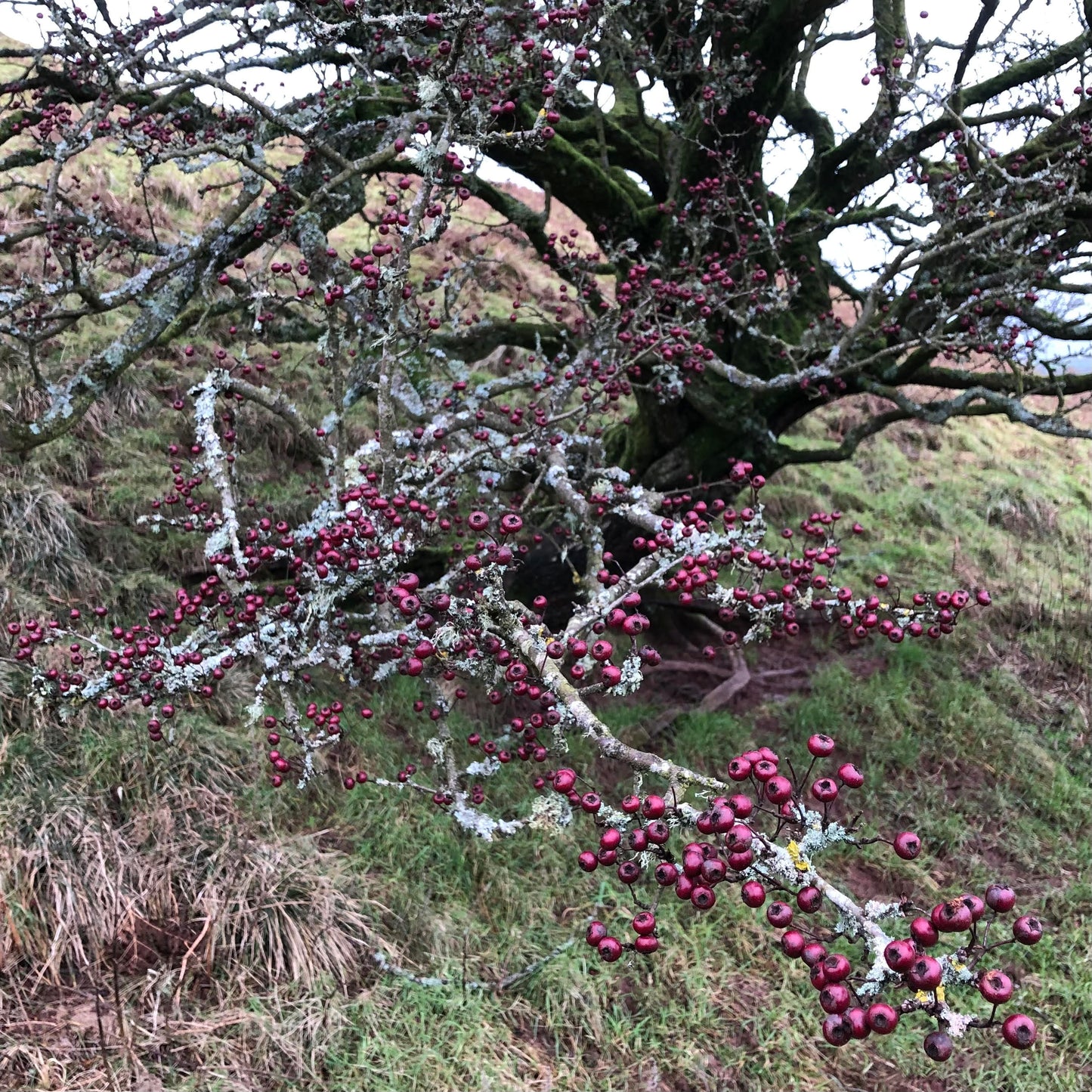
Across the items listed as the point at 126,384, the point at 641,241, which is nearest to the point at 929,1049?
the point at 641,241

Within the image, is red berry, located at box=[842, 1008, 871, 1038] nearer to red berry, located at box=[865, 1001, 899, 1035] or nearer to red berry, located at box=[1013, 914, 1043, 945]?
red berry, located at box=[865, 1001, 899, 1035]

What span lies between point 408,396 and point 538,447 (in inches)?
42.8

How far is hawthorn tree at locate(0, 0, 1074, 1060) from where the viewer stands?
1745 mm

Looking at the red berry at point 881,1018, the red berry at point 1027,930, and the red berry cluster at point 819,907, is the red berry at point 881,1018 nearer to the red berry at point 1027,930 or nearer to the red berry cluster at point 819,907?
the red berry cluster at point 819,907

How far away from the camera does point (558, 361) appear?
16.0 ft

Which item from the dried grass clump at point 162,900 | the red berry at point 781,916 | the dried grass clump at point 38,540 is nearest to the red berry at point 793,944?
the red berry at point 781,916

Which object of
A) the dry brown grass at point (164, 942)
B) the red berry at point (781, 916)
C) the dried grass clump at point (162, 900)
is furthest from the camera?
the dried grass clump at point (162, 900)

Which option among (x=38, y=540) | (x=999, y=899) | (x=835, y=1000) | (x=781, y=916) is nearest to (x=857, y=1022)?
(x=835, y=1000)

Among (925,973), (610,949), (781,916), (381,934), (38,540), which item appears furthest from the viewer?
(38,540)

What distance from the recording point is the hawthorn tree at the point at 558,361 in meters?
1.75

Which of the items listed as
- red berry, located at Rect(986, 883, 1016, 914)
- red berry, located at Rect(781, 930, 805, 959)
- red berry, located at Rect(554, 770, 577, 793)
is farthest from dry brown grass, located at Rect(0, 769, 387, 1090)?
red berry, located at Rect(986, 883, 1016, 914)

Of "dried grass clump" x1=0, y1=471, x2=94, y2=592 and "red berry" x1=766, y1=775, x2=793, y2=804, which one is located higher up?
"red berry" x1=766, y1=775, x2=793, y2=804

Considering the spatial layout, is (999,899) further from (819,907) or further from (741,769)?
(741,769)

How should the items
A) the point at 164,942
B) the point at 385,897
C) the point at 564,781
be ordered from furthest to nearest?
the point at 385,897, the point at 164,942, the point at 564,781
